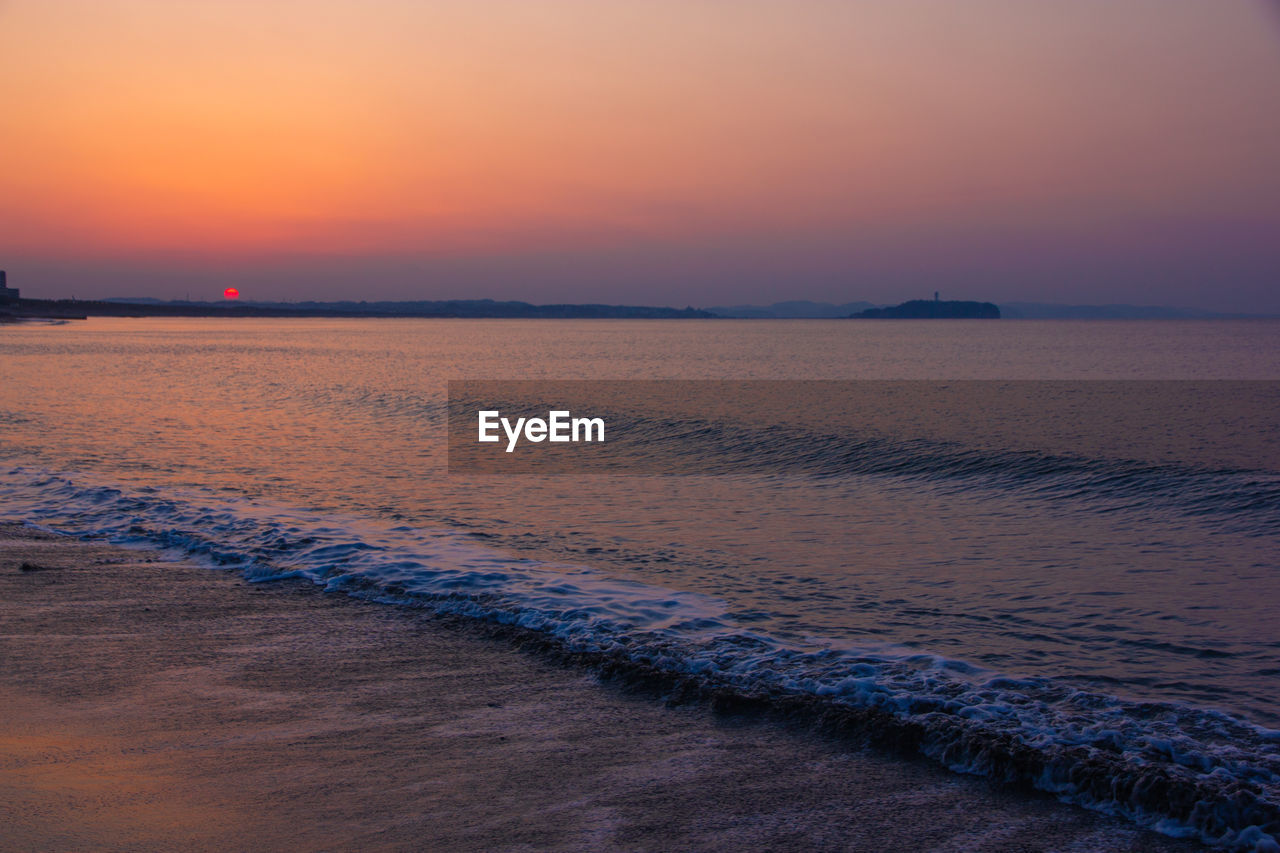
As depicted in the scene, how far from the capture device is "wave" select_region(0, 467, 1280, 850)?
4.90 meters

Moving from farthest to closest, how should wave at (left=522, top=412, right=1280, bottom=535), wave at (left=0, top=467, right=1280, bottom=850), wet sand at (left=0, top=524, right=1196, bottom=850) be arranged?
wave at (left=522, top=412, right=1280, bottom=535), wave at (left=0, top=467, right=1280, bottom=850), wet sand at (left=0, top=524, right=1196, bottom=850)

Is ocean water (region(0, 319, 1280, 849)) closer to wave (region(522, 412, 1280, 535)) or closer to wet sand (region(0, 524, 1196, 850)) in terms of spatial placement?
wave (region(522, 412, 1280, 535))

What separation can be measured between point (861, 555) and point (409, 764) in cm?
665

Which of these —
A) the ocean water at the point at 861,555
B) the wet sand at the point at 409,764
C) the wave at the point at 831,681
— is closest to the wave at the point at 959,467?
the ocean water at the point at 861,555

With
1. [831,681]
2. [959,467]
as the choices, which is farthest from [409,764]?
[959,467]

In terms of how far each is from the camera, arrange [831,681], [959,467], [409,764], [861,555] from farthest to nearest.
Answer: [959,467] < [861,555] < [831,681] < [409,764]

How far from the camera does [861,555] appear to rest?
10406 mm

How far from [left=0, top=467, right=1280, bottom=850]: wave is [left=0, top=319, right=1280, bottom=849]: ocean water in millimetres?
24

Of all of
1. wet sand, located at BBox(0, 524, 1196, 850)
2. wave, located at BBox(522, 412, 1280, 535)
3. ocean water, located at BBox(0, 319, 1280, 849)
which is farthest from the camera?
wave, located at BBox(522, 412, 1280, 535)

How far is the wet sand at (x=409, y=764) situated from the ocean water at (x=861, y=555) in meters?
0.63

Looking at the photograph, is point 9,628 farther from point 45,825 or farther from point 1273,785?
point 1273,785

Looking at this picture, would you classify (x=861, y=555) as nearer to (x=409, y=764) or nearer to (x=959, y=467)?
(x=409, y=764)

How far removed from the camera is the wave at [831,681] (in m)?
4.90

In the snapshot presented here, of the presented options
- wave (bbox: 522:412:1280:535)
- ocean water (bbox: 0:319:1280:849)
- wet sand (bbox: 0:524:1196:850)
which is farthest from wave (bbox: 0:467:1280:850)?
wave (bbox: 522:412:1280:535)
